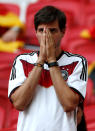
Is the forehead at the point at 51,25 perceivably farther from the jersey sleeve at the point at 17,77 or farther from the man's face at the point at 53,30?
the jersey sleeve at the point at 17,77

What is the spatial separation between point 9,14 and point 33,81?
266 cm

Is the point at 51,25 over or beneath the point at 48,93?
over

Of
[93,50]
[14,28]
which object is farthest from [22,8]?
[93,50]

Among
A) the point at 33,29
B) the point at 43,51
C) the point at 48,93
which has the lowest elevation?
the point at 33,29

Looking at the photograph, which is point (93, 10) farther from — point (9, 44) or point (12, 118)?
point (12, 118)

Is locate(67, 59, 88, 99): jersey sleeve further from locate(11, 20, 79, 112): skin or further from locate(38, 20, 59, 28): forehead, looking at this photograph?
locate(38, 20, 59, 28): forehead

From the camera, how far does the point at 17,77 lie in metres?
0.85

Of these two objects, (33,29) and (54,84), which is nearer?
(54,84)

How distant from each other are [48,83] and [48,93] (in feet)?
0.10

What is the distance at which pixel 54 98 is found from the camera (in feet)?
2.66

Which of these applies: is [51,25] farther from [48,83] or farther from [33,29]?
[33,29]

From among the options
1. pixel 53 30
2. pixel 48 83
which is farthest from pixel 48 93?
pixel 53 30

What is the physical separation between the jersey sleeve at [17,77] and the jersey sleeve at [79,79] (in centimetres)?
13

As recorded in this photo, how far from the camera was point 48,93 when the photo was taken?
A: 82 cm
